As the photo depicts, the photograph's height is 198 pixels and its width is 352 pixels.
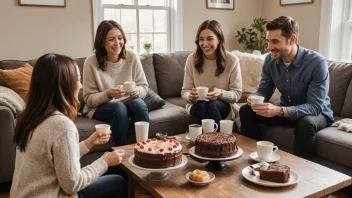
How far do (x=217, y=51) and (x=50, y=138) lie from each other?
1.90 meters

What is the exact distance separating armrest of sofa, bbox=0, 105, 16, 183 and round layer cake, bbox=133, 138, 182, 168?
1.12 metres

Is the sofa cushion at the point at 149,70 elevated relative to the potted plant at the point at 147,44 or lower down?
lower down

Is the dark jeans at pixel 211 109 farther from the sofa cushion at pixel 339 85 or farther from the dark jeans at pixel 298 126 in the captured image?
the sofa cushion at pixel 339 85

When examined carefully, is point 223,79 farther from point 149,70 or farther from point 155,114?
point 149,70

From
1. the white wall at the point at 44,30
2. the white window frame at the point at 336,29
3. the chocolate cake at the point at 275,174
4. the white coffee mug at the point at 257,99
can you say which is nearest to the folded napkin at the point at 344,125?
the white coffee mug at the point at 257,99

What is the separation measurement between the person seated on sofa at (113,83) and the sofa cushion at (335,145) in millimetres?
1267

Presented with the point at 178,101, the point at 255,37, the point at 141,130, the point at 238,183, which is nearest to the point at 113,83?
the point at 178,101

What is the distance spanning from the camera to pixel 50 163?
51.7 inches

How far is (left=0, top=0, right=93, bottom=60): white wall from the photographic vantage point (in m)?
3.23

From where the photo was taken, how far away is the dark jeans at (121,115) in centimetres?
261

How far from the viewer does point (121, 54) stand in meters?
2.92

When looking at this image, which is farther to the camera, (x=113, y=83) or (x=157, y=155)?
(x=113, y=83)

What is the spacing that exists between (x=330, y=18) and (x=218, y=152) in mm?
2910

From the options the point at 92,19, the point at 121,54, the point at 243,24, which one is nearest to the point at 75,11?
the point at 92,19
